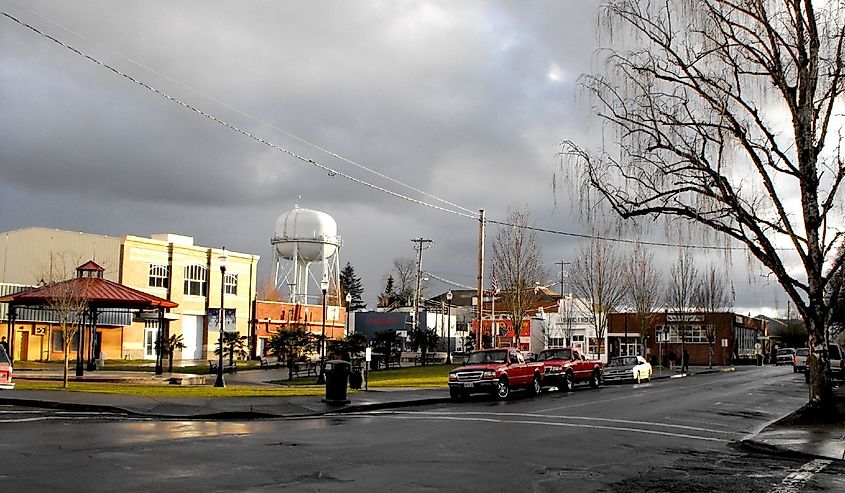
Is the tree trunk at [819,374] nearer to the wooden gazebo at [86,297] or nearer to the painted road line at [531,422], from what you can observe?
the painted road line at [531,422]

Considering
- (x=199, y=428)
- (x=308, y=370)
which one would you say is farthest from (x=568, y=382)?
Result: (x=199, y=428)

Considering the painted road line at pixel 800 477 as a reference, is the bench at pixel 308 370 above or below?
above

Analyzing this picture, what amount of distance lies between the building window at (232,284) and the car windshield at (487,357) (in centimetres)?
4576

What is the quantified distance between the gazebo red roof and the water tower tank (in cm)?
3773

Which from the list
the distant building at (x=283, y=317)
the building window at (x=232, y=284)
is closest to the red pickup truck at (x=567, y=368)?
the distant building at (x=283, y=317)

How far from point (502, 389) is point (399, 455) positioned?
53.1ft

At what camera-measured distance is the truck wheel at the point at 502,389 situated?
2891cm

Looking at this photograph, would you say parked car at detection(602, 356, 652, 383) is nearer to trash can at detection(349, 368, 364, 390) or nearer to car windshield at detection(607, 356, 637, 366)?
car windshield at detection(607, 356, 637, 366)

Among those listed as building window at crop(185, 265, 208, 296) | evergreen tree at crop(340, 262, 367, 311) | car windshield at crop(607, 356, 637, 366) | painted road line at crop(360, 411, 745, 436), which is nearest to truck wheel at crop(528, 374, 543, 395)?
painted road line at crop(360, 411, 745, 436)

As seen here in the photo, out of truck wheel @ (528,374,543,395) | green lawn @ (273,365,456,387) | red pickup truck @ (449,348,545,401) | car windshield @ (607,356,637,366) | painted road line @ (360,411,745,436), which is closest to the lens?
painted road line @ (360,411,745,436)

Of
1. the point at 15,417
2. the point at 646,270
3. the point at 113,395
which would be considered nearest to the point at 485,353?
the point at 113,395

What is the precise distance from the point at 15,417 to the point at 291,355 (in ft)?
72.0

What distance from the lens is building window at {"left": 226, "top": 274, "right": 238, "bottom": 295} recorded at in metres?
72.6

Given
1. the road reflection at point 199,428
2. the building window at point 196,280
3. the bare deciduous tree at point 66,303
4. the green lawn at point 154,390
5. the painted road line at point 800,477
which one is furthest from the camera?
the building window at point 196,280
